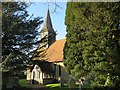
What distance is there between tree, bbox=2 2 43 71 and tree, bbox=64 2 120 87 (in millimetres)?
4341

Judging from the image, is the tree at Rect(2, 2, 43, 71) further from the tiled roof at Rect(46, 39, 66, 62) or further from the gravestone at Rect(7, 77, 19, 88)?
the tiled roof at Rect(46, 39, 66, 62)

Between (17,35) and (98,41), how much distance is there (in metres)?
6.71

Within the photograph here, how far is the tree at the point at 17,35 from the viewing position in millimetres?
22234

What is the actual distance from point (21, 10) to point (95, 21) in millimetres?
6203

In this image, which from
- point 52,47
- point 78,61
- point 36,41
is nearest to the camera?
point 36,41

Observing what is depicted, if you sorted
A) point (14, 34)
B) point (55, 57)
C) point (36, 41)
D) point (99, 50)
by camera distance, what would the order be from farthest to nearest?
1. point (55, 57)
2. point (36, 41)
3. point (99, 50)
4. point (14, 34)

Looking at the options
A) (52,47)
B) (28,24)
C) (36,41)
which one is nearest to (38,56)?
(36,41)

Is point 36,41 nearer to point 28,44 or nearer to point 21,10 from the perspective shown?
point 28,44

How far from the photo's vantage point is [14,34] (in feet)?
75.7

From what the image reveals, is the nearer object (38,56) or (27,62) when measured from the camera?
(27,62)

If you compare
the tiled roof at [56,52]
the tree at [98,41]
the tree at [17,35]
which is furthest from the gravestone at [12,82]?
the tiled roof at [56,52]

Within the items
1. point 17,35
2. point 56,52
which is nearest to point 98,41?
point 17,35

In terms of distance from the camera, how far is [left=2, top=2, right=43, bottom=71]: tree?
72.9 ft

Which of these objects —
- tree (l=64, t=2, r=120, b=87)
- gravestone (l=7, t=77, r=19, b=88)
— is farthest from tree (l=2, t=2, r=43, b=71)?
tree (l=64, t=2, r=120, b=87)
